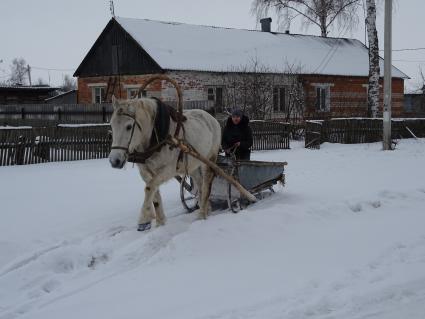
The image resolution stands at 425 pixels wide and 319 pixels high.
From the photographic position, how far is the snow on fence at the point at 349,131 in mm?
20016

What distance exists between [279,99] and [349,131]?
8.05 meters

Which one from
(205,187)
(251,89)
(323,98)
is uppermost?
(251,89)

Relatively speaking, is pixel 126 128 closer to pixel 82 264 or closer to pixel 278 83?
pixel 82 264

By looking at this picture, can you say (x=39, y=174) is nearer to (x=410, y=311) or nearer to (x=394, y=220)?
(x=394, y=220)

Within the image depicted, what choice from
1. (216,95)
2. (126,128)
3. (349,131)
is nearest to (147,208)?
(126,128)

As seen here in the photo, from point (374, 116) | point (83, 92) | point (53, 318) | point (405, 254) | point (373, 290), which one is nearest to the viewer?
point (53, 318)

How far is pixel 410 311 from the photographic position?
4.43 meters

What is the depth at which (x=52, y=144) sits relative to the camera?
15133 mm

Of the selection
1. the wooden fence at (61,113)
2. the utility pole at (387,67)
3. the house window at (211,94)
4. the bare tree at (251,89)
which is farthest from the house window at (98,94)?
the utility pole at (387,67)

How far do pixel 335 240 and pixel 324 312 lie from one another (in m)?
2.24

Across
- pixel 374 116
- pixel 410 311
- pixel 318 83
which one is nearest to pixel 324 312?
pixel 410 311

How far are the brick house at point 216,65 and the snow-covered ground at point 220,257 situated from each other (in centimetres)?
1634

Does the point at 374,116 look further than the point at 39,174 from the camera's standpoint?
Yes

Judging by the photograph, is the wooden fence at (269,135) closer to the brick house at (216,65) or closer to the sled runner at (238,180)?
the brick house at (216,65)
